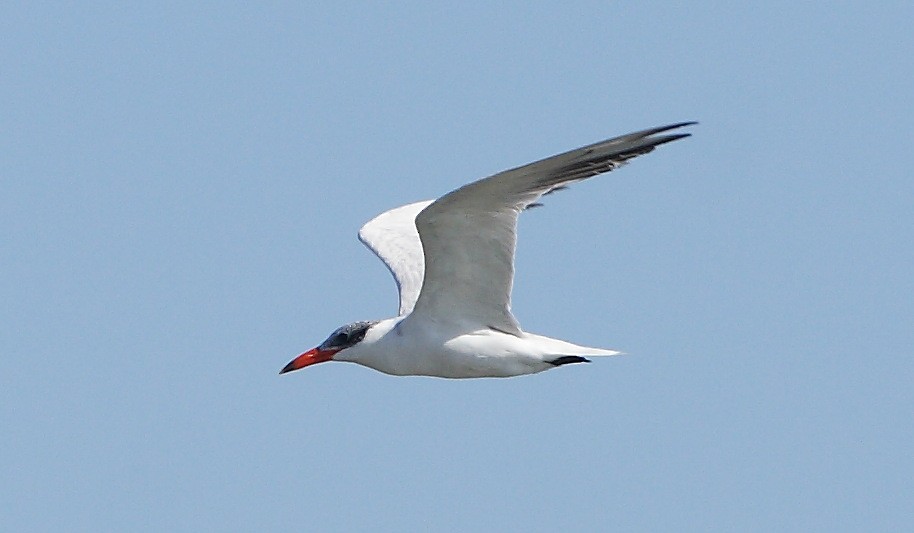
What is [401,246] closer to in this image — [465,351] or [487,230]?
[465,351]

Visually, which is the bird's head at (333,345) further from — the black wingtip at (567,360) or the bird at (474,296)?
the black wingtip at (567,360)

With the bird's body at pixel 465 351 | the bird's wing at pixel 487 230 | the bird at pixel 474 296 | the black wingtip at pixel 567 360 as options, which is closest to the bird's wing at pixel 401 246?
the bird at pixel 474 296

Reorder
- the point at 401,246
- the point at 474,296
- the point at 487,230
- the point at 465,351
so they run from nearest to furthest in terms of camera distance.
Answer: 1. the point at 487,230
2. the point at 474,296
3. the point at 465,351
4. the point at 401,246

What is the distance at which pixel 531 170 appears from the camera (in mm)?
9828

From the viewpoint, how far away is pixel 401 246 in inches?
535

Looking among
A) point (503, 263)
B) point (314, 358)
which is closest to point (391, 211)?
point (314, 358)

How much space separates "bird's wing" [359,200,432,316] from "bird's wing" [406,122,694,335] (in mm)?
1340

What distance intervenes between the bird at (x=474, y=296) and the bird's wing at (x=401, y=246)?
10 centimetres

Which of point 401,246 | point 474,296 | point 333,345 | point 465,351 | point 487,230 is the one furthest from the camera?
point 401,246

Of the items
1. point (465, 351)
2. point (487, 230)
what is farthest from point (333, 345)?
point (487, 230)

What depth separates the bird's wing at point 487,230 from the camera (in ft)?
32.2

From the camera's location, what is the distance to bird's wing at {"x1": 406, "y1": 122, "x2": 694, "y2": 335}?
980cm

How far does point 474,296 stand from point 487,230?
84 centimetres

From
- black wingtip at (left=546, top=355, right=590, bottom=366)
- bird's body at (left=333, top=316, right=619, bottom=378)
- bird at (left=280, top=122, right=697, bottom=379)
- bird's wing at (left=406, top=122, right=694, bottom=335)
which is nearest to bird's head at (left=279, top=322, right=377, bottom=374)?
bird at (left=280, top=122, right=697, bottom=379)
